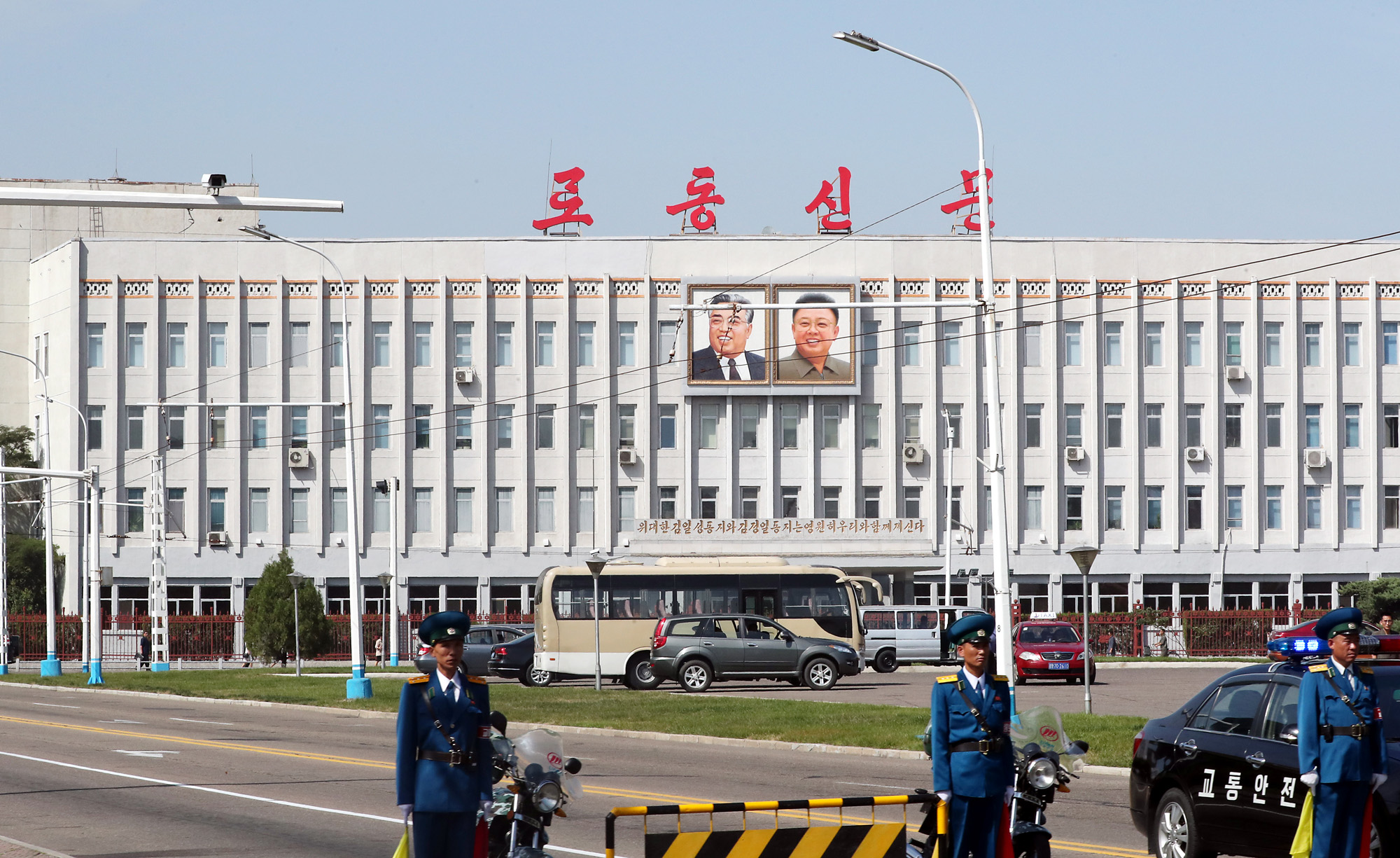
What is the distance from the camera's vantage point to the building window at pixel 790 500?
215 ft

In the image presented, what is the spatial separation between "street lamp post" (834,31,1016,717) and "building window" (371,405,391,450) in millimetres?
43953

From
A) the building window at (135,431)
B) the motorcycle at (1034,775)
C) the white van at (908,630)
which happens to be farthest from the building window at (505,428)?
the motorcycle at (1034,775)

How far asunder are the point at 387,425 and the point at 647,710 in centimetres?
3888

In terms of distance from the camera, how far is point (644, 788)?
1623 centimetres

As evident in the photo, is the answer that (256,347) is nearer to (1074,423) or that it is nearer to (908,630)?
(908,630)

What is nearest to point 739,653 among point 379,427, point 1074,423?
point 379,427

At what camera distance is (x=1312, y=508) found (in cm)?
6588

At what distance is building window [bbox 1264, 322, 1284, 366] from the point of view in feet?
214

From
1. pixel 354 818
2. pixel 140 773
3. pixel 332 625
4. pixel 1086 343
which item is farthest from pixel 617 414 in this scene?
pixel 354 818

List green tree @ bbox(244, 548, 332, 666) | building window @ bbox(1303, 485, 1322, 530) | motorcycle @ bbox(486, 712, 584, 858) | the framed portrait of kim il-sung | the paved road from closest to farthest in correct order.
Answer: motorcycle @ bbox(486, 712, 584, 858) < the paved road < green tree @ bbox(244, 548, 332, 666) < the framed portrait of kim il-sung < building window @ bbox(1303, 485, 1322, 530)

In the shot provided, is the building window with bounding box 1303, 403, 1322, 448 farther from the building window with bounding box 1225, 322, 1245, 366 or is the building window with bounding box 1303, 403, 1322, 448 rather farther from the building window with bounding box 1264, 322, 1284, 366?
the building window with bounding box 1225, 322, 1245, 366

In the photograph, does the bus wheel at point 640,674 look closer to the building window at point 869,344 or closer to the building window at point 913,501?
the building window at point 869,344

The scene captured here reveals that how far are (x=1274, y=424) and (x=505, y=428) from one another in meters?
31.1

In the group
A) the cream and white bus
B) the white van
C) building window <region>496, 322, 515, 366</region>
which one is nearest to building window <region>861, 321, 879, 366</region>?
building window <region>496, 322, 515, 366</region>
